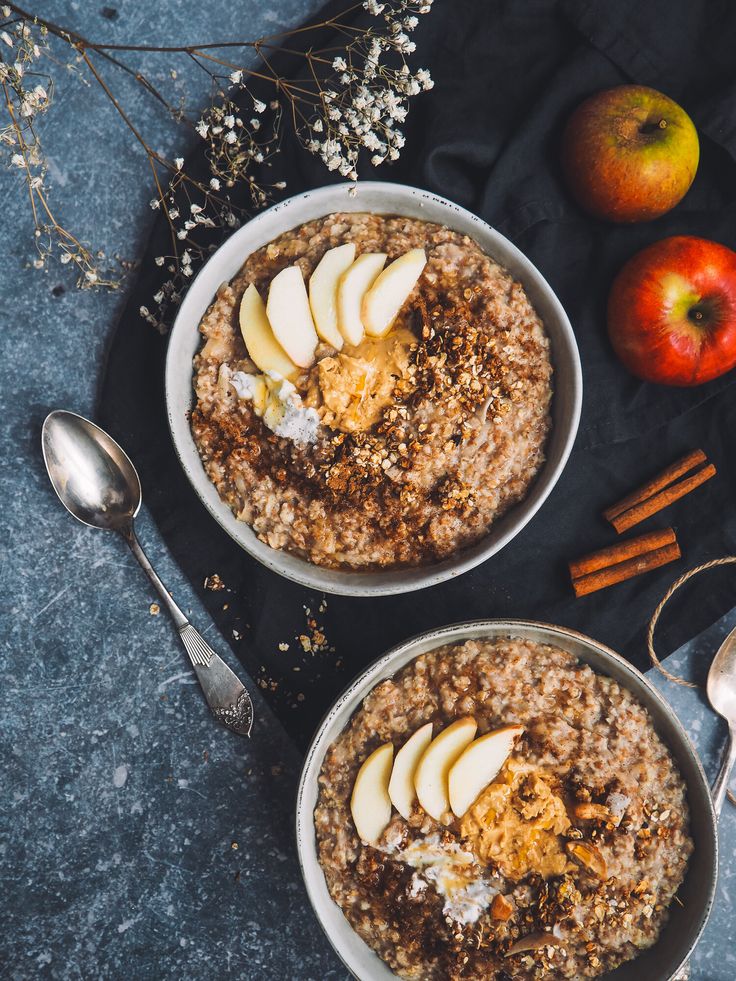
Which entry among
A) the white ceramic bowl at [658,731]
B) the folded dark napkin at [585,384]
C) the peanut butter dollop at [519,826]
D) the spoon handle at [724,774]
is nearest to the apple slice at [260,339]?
the folded dark napkin at [585,384]

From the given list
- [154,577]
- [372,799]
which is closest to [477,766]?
[372,799]

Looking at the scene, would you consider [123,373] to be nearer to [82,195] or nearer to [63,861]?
[82,195]

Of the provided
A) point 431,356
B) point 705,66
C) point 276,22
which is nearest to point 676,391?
point 431,356

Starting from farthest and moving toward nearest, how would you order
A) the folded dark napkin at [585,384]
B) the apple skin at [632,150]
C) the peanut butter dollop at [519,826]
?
the folded dark napkin at [585,384]
the apple skin at [632,150]
the peanut butter dollop at [519,826]

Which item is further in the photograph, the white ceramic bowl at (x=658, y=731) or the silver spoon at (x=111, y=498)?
the silver spoon at (x=111, y=498)

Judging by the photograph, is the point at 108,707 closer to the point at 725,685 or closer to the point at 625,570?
the point at 625,570

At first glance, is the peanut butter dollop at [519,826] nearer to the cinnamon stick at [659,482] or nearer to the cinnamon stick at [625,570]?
the cinnamon stick at [625,570]

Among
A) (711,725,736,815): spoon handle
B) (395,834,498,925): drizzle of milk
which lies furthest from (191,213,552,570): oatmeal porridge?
(711,725,736,815): spoon handle

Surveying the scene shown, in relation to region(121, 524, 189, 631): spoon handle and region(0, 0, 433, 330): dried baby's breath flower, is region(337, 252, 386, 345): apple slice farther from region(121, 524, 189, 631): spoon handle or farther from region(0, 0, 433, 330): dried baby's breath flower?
region(121, 524, 189, 631): spoon handle
